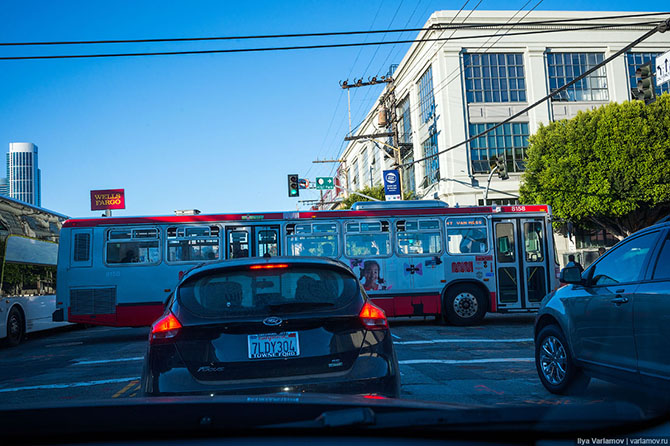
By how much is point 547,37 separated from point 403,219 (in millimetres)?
29470

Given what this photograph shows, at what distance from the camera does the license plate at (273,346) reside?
14.5ft

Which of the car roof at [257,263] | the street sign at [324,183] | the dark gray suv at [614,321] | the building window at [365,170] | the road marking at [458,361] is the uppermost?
the building window at [365,170]

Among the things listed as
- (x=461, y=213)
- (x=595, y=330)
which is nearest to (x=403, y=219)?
(x=461, y=213)

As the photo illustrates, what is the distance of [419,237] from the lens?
52.5ft

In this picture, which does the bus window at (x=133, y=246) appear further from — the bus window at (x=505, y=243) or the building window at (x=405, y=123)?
the building window at (x=405, y=123)

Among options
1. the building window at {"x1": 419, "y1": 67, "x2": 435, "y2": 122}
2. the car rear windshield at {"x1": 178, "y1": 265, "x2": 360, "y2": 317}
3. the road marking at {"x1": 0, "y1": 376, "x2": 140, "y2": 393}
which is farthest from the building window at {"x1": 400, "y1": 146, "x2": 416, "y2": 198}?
the car rear windshield at {"x1": 178, "y1": 265, "x2": 360, "y2": 317}

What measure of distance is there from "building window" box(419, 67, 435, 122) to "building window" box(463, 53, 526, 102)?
107 inches

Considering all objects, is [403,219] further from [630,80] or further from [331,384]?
[630,80]

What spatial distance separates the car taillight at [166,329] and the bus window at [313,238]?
11125 mm

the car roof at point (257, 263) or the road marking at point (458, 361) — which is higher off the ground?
the car roof at point (257, 263)

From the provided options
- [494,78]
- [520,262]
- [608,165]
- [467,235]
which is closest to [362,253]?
[467,235]

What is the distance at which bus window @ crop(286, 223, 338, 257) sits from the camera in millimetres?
15797

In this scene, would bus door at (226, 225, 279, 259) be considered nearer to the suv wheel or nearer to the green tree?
the suv wheel

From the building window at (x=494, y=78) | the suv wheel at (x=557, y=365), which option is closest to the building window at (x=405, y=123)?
the building window at (x=494, y=78)
